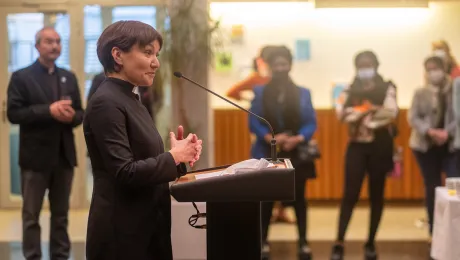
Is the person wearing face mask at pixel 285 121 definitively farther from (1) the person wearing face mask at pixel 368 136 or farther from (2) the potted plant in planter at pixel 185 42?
(2) the potted plant in planter at pixel 185 42

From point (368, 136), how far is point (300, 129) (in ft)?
1.50

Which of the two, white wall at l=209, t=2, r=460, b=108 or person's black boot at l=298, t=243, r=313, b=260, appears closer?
person's black boot at l=298, t=243, r=313, b=260

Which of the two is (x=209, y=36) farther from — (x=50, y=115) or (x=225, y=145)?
(x=225, y=145)

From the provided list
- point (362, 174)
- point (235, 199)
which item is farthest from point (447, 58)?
point (235, 199)

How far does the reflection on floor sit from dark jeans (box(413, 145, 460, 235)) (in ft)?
0.80

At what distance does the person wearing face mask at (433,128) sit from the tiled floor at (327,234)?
13.7 inches

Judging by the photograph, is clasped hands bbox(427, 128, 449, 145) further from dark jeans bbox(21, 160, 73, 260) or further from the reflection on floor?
dark jeans bbox(21, 160, 73, 260)

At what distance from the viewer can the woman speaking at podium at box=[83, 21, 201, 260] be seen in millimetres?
2104

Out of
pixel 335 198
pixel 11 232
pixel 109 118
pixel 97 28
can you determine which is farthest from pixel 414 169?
pixel 109 118

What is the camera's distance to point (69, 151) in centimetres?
431

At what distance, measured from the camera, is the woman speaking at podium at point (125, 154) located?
2.10m

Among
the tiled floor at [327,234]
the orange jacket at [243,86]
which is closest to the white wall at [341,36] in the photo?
the tiled floor at [327,234]

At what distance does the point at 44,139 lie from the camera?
4.22 metres

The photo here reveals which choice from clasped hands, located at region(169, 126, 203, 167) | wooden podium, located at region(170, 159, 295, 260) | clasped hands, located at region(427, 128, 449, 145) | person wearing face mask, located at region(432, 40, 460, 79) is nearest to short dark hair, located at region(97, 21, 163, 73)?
clasped hands, located at region(169, 126, 203, 167)
